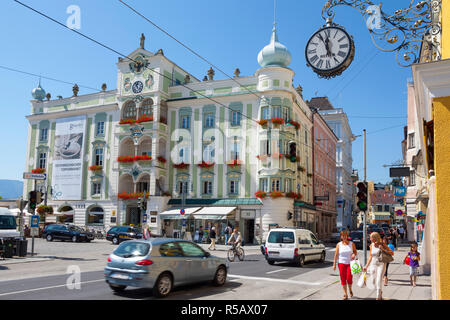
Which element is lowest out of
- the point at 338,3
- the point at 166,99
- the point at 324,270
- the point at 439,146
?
the point at 324,270

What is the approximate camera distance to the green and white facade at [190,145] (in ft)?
126

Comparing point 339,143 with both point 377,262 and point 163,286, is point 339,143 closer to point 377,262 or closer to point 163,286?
point 377,262

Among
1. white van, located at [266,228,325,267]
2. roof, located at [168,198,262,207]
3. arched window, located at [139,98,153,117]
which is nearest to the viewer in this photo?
white van, located at [266,228,325,267]

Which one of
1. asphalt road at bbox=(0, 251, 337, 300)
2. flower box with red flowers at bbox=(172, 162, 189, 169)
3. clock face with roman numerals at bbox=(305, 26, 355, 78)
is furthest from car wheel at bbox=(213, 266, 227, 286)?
Answer: flower box with red flowers at bbox=(172, 162, 189, 169)

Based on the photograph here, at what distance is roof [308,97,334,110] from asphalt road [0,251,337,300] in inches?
2258

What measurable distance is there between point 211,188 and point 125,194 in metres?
9.23

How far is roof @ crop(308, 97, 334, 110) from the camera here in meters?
69.8

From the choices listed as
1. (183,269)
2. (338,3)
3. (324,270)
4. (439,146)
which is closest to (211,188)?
(324,270)

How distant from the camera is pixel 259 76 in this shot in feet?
129

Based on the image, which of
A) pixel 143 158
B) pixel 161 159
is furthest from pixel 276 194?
pixel 143 158

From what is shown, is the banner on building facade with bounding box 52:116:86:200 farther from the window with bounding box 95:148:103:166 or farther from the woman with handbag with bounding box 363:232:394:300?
the woman with handbag with bounding box 363:232:394:300

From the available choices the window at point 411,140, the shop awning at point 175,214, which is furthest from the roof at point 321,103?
the shop awning at point 175,214
